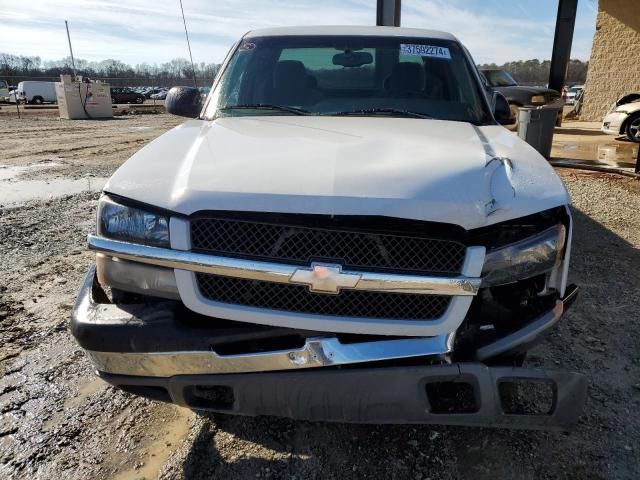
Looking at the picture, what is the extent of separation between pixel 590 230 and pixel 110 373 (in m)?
5.18

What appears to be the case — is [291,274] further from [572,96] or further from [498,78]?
[572,96]

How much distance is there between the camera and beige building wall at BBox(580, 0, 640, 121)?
17.0 m

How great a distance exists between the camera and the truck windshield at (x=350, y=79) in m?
3.07

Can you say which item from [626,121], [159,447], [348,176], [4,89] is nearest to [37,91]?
[4,89]

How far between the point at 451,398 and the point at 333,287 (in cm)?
64

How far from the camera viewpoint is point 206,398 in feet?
6.26

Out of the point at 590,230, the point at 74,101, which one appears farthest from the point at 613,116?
the point at 74,101

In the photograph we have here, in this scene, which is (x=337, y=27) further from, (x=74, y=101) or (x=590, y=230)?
(x=74, y=101)

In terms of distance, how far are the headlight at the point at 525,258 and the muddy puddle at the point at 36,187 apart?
21.3ft

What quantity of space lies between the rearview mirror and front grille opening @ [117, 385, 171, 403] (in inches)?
96.3

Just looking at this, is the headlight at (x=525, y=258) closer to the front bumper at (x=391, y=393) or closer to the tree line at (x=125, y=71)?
the front bumper at (x=391, y=393)

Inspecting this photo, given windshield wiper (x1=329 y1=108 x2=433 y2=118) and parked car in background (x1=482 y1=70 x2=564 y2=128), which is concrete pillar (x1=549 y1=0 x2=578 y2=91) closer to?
parked car in background (x1=482 y1=70 x2=564 y2=128)

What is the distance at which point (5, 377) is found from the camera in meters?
2.70

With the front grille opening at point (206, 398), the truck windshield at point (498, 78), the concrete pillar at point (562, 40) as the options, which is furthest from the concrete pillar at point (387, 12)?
the front grille opening at point (206, 398)
